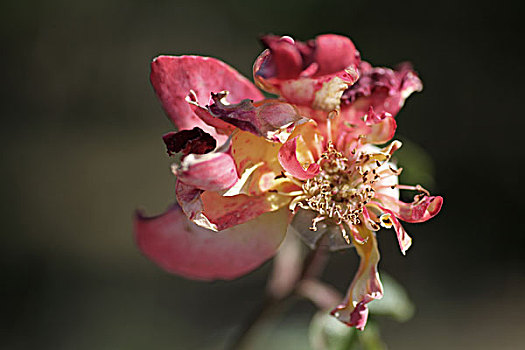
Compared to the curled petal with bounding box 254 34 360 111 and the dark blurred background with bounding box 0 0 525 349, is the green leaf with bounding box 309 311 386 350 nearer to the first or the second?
the curled petal with bounding box 254 34 360 111

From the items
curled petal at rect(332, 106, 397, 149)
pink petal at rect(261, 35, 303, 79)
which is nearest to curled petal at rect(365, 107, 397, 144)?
curled petal at rect(332, 106, 397, 149)

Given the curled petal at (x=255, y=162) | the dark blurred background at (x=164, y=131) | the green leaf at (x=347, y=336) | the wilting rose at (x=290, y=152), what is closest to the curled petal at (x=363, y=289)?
Answer: the wilting rose at (x=290, y=152)

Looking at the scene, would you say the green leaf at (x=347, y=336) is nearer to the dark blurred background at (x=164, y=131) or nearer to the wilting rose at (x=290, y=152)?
the wilting rose at (x=290, y=152)

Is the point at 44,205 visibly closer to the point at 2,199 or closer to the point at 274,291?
the point at 2,199

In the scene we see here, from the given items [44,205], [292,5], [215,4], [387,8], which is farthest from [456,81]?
[44,205]

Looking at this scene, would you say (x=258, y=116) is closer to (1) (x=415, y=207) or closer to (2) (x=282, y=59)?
(2) (x=282, y=59)
